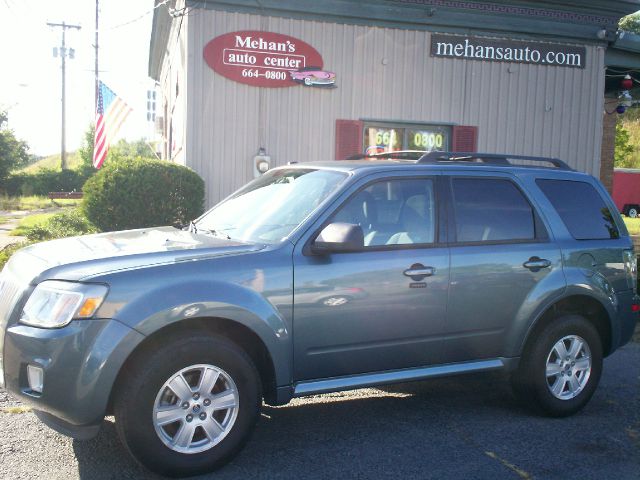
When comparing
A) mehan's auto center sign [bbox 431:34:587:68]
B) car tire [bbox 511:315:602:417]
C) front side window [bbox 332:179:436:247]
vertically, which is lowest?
car tire [bbox 511:315:602:417]

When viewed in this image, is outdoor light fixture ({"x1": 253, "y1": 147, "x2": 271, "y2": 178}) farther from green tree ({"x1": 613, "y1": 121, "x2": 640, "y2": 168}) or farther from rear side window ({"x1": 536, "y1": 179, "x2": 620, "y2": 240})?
green tree ({"x1": 613, "y1": 121, "x2": 640, "y2": 168})

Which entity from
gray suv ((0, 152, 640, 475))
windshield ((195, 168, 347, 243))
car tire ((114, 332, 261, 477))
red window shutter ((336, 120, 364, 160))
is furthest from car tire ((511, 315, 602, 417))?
red window shutter ((336, 120, 364, 160))

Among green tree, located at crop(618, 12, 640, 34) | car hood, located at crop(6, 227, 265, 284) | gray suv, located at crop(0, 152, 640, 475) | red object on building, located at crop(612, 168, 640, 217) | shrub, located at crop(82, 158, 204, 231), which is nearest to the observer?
gray suv, located at crop(0, 152, 640, 475)

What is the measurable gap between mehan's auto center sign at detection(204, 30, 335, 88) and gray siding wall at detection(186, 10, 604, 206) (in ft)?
0.40

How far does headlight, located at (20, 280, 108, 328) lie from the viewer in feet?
12.0

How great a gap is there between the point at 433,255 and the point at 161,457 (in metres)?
2.15

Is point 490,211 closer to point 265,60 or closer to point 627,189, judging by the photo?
point 265,60

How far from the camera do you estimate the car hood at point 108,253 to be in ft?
12.6

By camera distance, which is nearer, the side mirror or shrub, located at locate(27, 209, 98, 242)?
the side mirror

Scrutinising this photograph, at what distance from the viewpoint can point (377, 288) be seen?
444 centimetres

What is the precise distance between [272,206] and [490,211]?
158 centimetres

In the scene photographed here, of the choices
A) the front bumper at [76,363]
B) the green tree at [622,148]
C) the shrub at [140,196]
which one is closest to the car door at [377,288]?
the front bumper at [76,363]

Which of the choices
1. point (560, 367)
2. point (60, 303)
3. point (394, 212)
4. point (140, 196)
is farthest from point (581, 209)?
point (140, 196)

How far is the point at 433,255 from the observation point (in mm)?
4711
